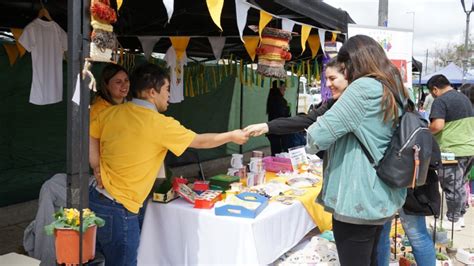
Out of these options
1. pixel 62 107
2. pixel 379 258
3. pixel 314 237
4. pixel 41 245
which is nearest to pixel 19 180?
pixel 62 107

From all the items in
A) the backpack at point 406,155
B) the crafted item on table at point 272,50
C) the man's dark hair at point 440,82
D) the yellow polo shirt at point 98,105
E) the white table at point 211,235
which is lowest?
the white table at point 211,235

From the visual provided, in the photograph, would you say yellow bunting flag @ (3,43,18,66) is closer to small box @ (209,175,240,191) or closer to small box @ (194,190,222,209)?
small box @ (209,175,240,191)

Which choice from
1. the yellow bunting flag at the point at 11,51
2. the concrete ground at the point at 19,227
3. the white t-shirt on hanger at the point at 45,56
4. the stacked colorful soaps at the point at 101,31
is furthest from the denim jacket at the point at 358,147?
the yellow bunting flag at the point at 11,51

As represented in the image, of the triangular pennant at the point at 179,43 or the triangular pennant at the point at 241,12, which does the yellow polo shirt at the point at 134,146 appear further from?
the triangular pennant at the point at 179,43

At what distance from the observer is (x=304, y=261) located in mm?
2877

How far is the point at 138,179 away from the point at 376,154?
4.13 feet

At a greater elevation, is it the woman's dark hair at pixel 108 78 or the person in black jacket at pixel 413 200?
the woman's dark hair at pixel 108 78

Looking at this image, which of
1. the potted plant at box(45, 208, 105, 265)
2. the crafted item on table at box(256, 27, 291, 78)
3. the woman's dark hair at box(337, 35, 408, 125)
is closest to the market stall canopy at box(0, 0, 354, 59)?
the crafted item on table at box(256, 27, 291, 78)

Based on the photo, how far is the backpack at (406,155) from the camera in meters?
1.87

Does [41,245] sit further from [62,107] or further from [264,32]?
[62,107]

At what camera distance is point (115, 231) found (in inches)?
90.0

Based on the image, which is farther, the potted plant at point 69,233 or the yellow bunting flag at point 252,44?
the yellow bunting flag at point 252,44

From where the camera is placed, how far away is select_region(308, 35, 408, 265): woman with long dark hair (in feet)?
6.06

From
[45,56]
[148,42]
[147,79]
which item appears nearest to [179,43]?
[148,42]
